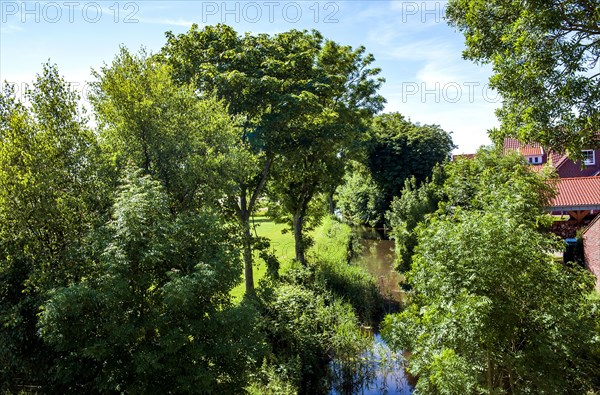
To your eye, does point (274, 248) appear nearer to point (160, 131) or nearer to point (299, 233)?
point (299, 233)

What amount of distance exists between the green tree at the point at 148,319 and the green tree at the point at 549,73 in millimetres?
7549

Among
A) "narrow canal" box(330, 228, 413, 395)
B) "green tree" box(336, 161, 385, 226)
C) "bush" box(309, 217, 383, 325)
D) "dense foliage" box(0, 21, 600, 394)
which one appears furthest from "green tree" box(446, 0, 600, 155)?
"green tree" box(336, 161, 385, 226)

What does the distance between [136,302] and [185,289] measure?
1.60 metres

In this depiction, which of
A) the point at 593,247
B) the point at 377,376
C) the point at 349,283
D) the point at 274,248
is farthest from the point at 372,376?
the point at 593,247

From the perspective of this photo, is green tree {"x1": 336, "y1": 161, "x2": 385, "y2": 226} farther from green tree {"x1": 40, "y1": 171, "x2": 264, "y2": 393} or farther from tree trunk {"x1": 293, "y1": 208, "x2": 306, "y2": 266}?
green tree {"x1": 40, "y1": 171, "x2": 264, "y2": 393}

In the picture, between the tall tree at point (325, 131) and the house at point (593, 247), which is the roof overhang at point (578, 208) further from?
the tall tree at point (325, 131)

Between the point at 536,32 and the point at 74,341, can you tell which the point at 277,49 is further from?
the point at 74,341

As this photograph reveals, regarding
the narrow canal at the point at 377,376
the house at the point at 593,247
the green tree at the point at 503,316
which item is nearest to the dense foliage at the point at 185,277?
the green tree at the point at 503,316

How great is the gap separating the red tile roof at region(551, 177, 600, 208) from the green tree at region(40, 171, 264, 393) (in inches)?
918

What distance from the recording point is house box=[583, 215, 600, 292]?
673 inches

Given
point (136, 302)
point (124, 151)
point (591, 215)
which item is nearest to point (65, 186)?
point (124, 151)

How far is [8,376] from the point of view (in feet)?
30.7

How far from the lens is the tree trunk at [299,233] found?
77.7ft

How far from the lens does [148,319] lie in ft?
27.8
